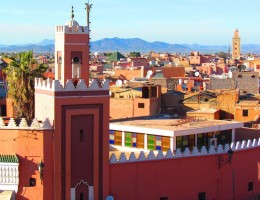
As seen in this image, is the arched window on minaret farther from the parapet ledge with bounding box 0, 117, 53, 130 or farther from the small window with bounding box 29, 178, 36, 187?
the small window with bounding box 29, 178, 36, 187

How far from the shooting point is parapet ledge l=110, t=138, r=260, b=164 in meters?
22.5

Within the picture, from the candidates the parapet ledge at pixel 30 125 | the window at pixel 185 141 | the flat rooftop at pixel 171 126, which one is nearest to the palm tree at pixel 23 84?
the flat rooftop at pixel 171 126

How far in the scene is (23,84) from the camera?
1089 inches

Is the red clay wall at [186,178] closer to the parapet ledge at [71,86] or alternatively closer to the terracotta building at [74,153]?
the terracotta building at [74,153]

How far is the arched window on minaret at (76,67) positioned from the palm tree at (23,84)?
20.0 feet

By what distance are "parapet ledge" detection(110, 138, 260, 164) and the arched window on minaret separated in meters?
3.43

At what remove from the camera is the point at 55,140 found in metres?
20.7

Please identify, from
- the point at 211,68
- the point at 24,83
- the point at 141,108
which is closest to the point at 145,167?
the point at 24,83

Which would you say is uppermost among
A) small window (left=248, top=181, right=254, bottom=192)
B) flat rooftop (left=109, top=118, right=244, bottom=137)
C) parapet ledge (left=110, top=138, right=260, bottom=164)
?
flat rooftop (left=109, top=118, right=244, bottom=137)

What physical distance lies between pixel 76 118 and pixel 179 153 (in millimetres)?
5062

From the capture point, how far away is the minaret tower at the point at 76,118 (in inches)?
818

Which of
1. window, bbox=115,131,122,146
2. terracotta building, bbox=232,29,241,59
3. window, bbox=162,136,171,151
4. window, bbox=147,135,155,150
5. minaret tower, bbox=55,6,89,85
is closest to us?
minaret tower, bbox=55,6,89,85

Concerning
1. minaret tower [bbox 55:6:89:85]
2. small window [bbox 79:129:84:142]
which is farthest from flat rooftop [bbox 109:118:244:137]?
minaret tower [bbox 55:6:89:85]

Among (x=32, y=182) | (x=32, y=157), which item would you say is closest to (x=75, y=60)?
(x=32, y=157)
